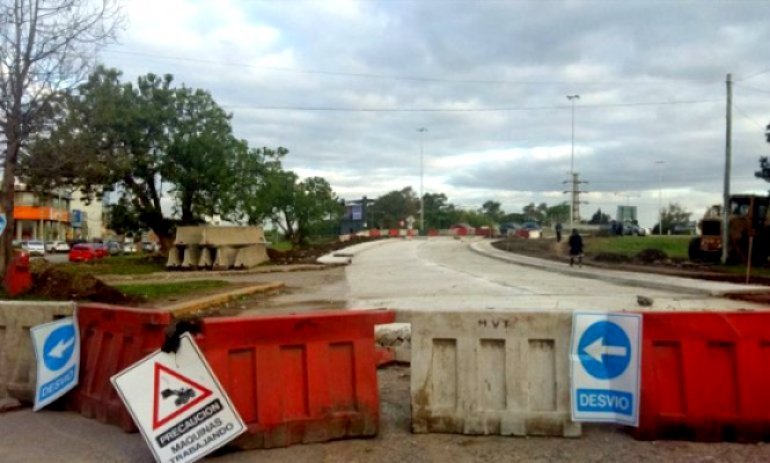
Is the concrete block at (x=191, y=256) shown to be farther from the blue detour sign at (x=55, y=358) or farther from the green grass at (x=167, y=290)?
the blue detour sign at (x=55, y=358)

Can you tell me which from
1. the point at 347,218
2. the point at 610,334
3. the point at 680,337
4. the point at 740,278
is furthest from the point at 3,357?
the point at 347,218

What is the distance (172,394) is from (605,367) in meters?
3.48

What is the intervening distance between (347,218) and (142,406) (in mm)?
114534

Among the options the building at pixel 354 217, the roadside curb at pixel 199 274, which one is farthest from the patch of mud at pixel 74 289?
the building at pixel 354 217

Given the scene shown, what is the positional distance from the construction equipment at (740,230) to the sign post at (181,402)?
28.3 metres

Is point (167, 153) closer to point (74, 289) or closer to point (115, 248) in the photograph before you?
point (74, 289)

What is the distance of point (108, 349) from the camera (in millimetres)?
6887

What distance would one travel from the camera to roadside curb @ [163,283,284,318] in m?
15.3

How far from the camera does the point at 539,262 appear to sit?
33531 mm

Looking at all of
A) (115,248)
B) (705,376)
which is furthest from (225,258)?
(115,248)

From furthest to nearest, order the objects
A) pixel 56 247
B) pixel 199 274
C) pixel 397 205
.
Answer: pixel 397 205 < pixel 56 247 < pixel 199 274

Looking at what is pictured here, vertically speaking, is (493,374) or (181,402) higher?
(493,374)

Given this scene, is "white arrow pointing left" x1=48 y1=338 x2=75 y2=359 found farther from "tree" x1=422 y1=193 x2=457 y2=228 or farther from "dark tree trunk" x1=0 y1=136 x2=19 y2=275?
"tree" x1=422 y1=193 x2=457 y2=228

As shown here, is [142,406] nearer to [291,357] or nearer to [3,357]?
[291,357]
